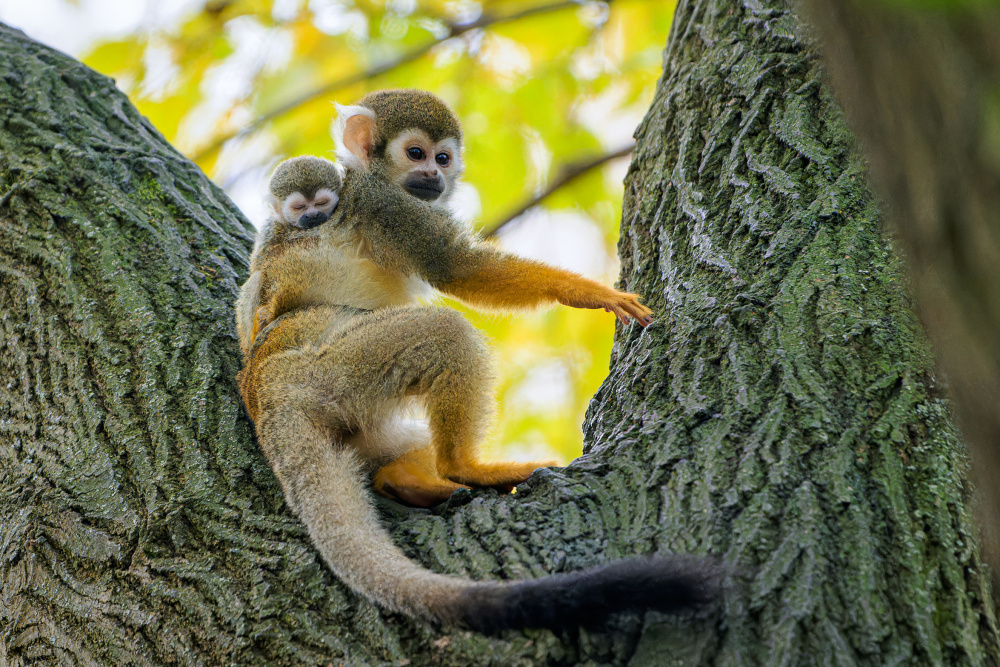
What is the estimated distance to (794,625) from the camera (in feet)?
6.97

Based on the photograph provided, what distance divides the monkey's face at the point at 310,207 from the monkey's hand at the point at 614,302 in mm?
1525

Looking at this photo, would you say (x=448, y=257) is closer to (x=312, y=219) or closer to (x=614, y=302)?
(x=312, y=219)

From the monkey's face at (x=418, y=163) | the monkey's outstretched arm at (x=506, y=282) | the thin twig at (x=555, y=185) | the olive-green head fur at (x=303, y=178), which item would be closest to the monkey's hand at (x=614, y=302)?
the monkey's outstretched arm at (x=506, y=282)

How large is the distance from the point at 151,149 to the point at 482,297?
2393 mm

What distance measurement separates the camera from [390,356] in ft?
11.7

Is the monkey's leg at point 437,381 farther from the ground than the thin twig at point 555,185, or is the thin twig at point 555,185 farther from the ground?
the thin twig at point 555,185

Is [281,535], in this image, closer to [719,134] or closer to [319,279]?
[319,279]

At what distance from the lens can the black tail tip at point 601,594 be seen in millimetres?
2180

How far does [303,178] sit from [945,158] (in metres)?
4.24

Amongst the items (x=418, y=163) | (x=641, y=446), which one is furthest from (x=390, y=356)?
(x=418, y=163)

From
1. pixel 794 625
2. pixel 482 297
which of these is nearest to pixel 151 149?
pixel 482 297

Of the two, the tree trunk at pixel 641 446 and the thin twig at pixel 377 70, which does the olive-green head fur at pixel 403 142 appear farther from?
the thin twig at pixel 377 70

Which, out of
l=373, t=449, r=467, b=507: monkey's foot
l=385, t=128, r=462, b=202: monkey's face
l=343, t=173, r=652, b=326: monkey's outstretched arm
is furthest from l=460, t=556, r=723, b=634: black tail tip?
l=385, t=128, r=462, b=202: monkey's face

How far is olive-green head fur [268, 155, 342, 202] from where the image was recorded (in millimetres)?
4664
